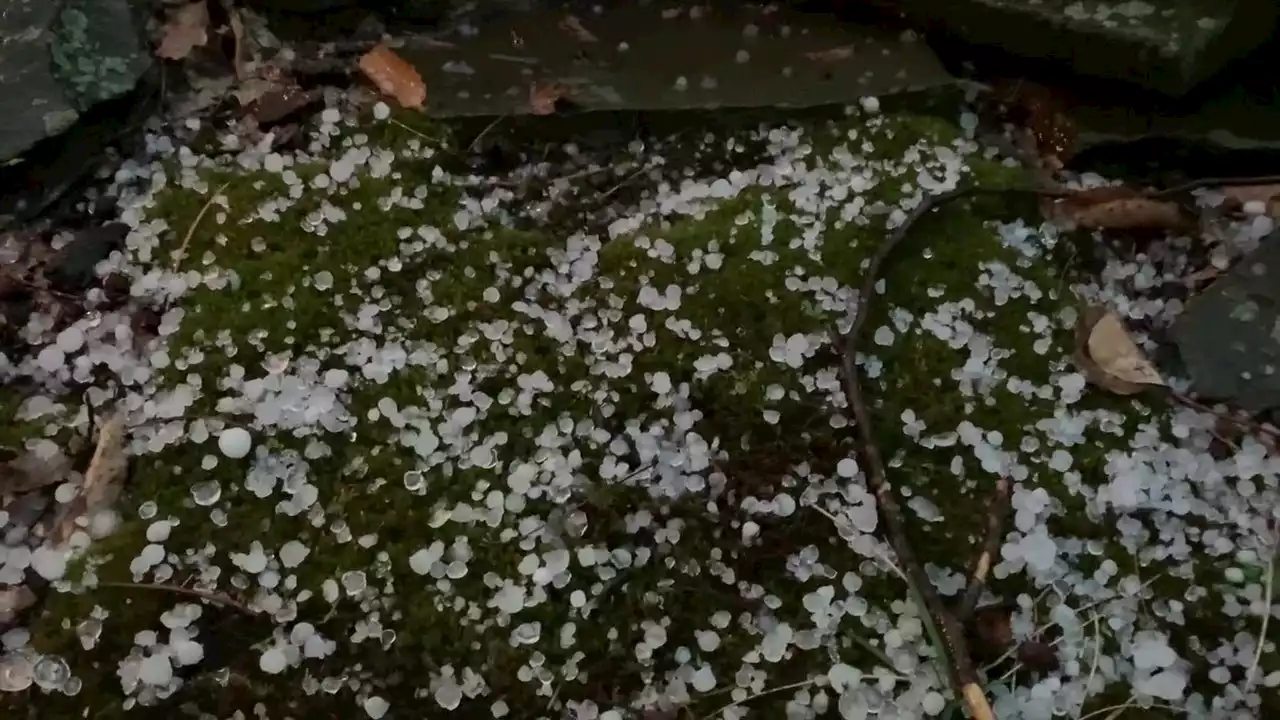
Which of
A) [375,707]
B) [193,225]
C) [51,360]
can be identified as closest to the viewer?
[375,707]

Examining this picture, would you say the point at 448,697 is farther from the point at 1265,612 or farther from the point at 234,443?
the point at 1265,612

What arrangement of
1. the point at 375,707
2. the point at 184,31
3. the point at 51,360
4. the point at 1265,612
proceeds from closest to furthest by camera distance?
the point at 375,707, the point at 1265,612, the point at 51,360, the point at 184,31

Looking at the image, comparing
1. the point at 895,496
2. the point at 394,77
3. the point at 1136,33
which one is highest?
the point at 1136,33

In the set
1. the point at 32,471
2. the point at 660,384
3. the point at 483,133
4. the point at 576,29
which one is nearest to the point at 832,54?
the point at 576,29

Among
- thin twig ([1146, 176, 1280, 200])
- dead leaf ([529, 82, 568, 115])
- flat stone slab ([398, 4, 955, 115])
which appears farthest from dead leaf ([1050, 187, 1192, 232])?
dead leaf ([529, 82, 568, 115])

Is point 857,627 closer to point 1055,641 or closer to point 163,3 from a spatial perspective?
point 1055,641

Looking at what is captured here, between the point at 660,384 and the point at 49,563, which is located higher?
the point at 660,384
